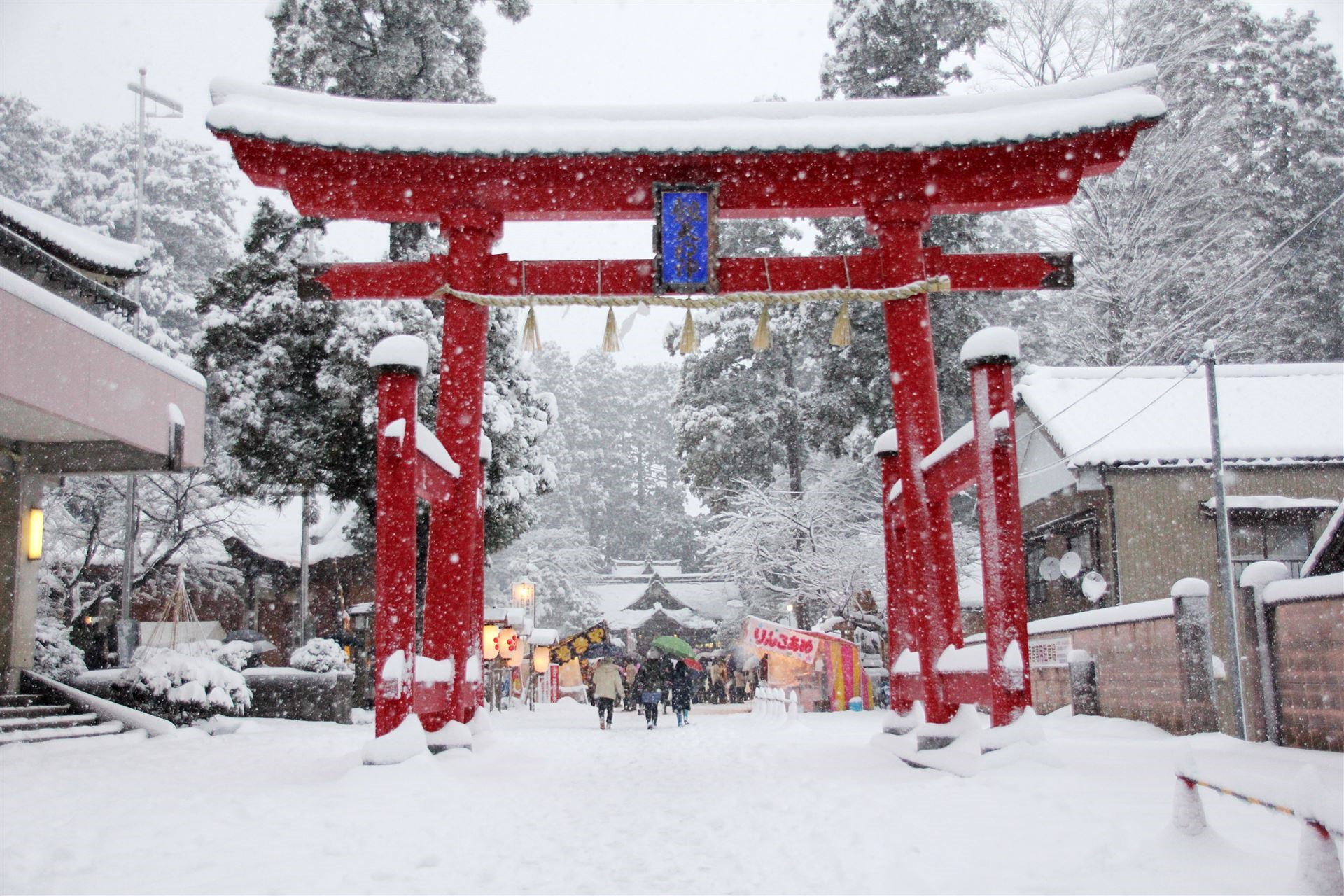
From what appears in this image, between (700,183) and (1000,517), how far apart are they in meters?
4.54

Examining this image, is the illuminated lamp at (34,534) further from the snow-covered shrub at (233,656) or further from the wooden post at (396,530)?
the wooden post at (396,530)

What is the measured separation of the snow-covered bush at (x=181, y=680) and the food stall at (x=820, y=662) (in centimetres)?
1484

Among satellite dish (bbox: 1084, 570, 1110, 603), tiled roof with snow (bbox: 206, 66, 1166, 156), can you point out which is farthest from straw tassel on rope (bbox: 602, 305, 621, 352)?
satellite dish (bbox: 1084, 570, 1110, 603)

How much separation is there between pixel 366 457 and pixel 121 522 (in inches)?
650

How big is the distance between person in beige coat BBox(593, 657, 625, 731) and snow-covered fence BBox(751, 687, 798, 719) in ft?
11.3

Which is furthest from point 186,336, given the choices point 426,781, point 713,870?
point 713,870

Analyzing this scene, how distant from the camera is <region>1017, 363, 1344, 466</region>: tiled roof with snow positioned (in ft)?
64.2

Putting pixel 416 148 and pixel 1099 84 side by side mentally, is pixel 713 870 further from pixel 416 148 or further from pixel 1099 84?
pixel 1099 84

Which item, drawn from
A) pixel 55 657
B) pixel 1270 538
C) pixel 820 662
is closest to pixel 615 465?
pixel 820 662

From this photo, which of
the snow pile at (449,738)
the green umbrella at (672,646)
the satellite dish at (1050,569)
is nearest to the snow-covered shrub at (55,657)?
the snow pile at (449,738)

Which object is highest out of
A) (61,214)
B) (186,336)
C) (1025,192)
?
(61,214)

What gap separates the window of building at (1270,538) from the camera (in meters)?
19.4

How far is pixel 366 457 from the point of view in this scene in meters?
18.3

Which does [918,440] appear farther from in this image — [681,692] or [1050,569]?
[1050,569]
